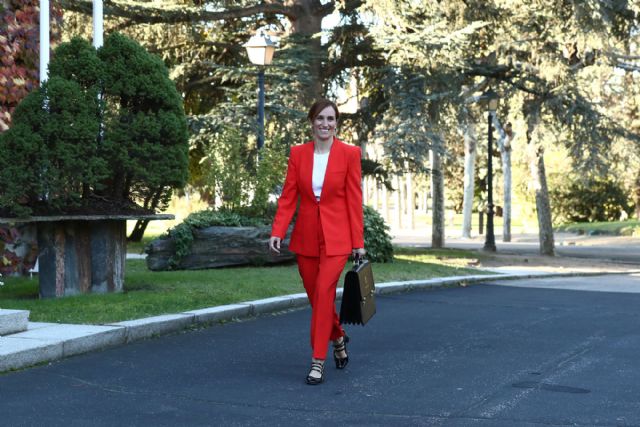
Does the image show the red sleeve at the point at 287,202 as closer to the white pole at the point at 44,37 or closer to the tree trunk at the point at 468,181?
the white pole at the point at 44,37

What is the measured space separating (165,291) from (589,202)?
42977 mm

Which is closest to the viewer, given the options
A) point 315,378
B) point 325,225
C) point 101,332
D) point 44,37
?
point 315,378

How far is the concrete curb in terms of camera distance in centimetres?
755

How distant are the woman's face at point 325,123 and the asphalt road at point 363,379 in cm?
177

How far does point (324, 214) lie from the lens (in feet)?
23.4

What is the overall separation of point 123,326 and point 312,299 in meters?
2.34

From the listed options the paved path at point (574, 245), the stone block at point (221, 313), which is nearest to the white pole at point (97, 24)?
the stone block at point (221, 313)

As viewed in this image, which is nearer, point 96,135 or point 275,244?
point 275,244

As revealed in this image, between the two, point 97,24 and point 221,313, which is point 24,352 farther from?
point 97,24

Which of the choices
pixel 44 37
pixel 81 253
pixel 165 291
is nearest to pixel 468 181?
pixel 44 37

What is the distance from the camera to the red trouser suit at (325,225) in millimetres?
7062

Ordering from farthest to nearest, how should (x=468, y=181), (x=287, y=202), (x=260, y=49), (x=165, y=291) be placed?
(x=468, y=181) → (x=260, y=49) → (x=165, y=291) → (x=287, y=202)

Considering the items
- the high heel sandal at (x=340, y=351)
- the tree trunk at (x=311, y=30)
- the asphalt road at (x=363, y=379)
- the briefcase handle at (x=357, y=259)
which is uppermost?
the tree trunk at (x=311, y=30)

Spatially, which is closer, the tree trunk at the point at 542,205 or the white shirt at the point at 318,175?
the white shirt at the point at 318,175
